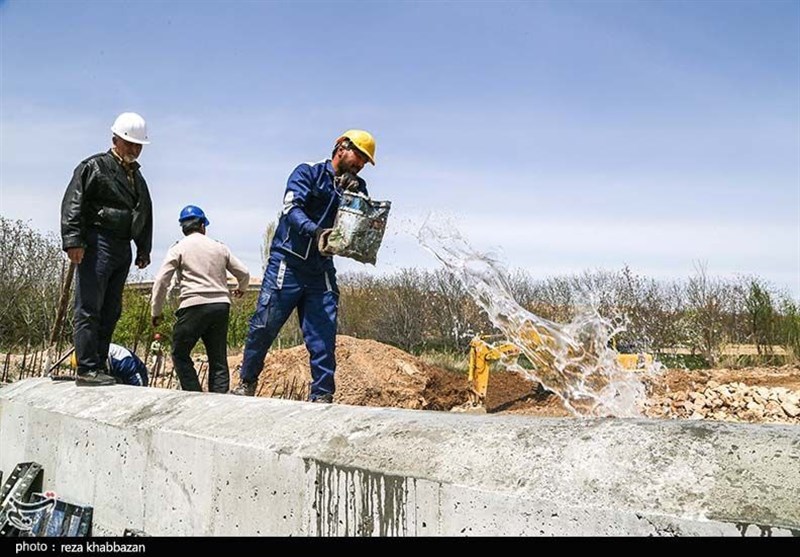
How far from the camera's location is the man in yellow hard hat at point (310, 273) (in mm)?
4785

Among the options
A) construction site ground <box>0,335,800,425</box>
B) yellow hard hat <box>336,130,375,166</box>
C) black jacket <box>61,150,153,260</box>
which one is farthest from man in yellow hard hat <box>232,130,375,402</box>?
construction site ground <box>0,335,800,425</box>

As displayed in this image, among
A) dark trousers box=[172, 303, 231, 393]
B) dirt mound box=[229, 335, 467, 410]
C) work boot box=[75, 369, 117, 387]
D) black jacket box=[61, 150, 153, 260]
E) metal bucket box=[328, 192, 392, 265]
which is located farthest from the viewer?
dirt mound box=[229, 335, 467, 410]

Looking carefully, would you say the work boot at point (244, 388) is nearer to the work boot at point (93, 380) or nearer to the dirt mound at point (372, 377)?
the work boot at point (93, 380)

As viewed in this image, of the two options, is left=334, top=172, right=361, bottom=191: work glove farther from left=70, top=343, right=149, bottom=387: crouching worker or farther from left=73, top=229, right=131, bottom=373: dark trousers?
left=70, top=343, right=149, bottom=387: crouching worker

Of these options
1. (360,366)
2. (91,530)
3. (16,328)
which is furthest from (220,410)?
(16,328)

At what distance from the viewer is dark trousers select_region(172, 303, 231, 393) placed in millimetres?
5469

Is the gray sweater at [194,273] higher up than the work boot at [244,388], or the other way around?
the gray sweater at [194,273]

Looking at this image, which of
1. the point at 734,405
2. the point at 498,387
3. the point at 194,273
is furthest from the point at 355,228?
the point at 498,387

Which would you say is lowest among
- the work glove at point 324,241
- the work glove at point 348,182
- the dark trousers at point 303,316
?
the dark trousers at point 303,316

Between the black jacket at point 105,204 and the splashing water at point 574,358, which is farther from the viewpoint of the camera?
the splashing water at point 574,358

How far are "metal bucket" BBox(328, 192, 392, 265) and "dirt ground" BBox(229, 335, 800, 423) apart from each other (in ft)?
18.8

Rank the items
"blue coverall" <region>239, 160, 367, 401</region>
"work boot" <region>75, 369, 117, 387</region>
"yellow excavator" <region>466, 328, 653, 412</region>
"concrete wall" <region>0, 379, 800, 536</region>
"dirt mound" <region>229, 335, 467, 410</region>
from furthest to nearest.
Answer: "yellow excavator" <region>466, 328, 653, 412</region> → "dirt mound" <region>229, 335, 467, 410</region> → "blue coverall" <region>239, 160, 367, 401</region> → "work boot" <region>75, 369, 117, 387</region> → "concrete wall" <region>0, 379, 800, 536</region>

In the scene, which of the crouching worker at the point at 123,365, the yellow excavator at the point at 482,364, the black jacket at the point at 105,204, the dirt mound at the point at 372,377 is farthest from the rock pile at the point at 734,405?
the black jacket at the point at 105,204

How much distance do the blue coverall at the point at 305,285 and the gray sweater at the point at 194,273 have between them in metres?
0.77
